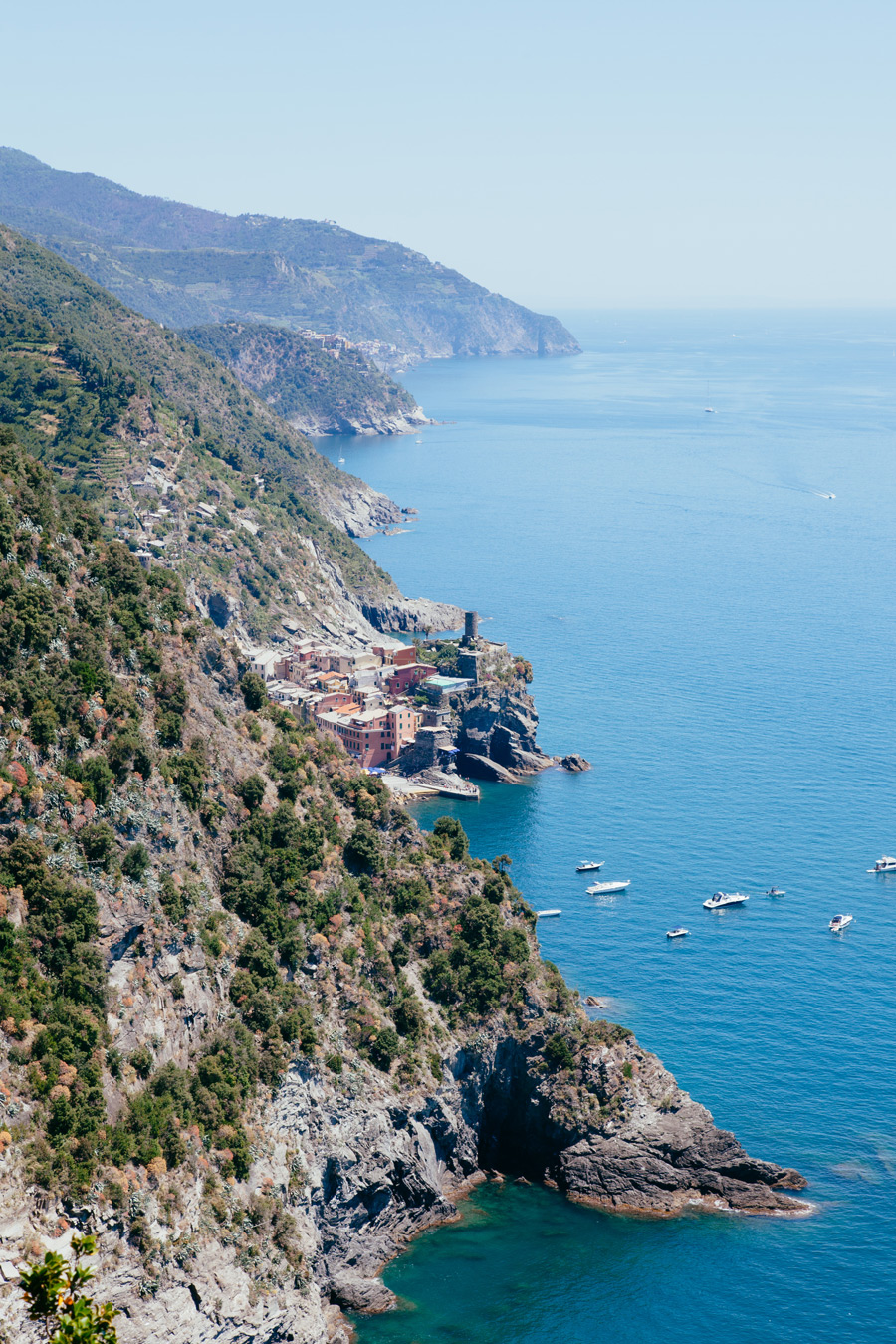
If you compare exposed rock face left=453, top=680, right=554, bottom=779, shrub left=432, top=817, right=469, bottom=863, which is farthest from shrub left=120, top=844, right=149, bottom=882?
exposed rock face left=453, top=680, right=554, bottom=779

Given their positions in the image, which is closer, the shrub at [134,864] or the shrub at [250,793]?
the shrub at [134,864]

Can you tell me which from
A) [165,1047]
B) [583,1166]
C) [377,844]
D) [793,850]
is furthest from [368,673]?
[165,1047]

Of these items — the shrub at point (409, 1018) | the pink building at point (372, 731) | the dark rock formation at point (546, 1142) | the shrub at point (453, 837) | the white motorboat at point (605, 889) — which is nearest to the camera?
the dark rock formation at point (546, 1142)

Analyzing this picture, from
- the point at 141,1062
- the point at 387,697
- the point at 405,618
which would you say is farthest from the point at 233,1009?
the point at 405,618

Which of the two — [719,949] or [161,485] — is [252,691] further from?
[161,485]

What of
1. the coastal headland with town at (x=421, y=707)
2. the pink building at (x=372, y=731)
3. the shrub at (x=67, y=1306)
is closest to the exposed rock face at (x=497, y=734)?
the coastal headland with town at (x=421, y=707)

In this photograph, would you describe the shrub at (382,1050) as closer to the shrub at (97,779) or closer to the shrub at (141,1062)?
the shrub at (141,1062)

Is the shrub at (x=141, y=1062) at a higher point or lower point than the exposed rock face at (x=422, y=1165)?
higher
